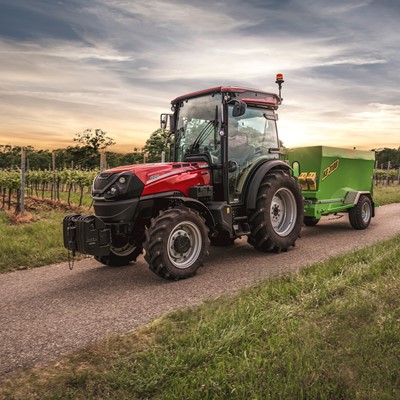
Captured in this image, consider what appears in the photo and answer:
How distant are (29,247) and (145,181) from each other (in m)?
2.68

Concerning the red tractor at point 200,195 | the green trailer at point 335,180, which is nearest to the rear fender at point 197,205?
the red tractor at point 200,195

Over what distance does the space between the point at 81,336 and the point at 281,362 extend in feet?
5.81

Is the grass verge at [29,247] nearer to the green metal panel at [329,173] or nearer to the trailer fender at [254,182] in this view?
the trailer fender at [254,182]

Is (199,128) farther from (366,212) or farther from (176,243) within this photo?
(366,212)

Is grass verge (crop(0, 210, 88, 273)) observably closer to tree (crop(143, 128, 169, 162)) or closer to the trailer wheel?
the trailer wheel

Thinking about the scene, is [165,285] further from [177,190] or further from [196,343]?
[196,343]

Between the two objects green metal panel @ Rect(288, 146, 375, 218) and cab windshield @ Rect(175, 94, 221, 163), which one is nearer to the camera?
cab windshield @ Rect(175, 94, 221, 163)

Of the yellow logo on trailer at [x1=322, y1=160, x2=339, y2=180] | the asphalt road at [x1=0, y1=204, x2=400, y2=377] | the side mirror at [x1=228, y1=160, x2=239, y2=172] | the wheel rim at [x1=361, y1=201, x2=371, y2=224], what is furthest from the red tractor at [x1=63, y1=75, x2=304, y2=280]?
the wheel rim at [x1=361, y1=201, x2=371, y2=224]

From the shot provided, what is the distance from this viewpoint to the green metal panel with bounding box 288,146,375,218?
8.31 m

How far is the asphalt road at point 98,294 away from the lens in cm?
368

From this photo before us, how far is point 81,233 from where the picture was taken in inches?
205

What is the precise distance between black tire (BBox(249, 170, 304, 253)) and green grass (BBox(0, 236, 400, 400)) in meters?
2.31

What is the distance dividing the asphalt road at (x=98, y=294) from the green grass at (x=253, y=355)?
1.22 ft

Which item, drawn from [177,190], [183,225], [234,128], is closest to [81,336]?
[183,225]
